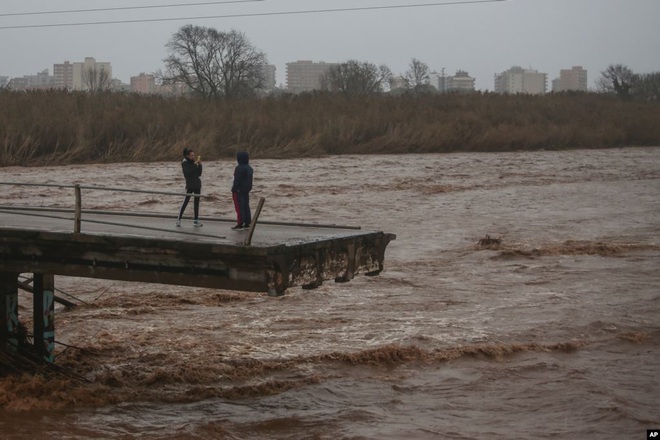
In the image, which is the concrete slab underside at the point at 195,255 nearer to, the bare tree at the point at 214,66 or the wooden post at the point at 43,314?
the wooden post at the point at 43,314

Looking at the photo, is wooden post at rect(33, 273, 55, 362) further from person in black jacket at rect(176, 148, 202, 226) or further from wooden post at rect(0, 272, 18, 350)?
person in black jacket at rect(176, 148, 202, 226)

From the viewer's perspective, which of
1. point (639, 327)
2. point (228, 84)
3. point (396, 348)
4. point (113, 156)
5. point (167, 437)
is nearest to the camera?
point (167, 437)

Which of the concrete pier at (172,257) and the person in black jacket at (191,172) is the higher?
the person in black jacket at (191,172)

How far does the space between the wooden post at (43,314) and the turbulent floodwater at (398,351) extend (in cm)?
52

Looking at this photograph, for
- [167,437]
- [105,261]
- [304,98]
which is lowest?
[167,437]

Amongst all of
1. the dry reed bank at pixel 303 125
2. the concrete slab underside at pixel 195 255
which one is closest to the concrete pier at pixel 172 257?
the concrete slab underside at pixel 195 255

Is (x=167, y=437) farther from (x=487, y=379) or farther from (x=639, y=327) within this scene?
(x=639, y=327)

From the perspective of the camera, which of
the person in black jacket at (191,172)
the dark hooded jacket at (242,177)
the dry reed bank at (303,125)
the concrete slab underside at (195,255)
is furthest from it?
the dry reed bank at (303,125)

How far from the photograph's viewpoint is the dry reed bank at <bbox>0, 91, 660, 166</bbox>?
121 ft

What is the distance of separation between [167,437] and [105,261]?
1.93 metres

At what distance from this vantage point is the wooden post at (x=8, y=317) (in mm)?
12273

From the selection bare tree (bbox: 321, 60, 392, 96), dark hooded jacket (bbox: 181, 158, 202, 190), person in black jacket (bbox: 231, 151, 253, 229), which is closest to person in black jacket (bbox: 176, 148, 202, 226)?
dark hooded jacket (bbox: 181, 158, 202, 190)

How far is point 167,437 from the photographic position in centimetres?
1079

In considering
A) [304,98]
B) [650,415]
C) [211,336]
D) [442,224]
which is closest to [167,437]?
[211,336]
